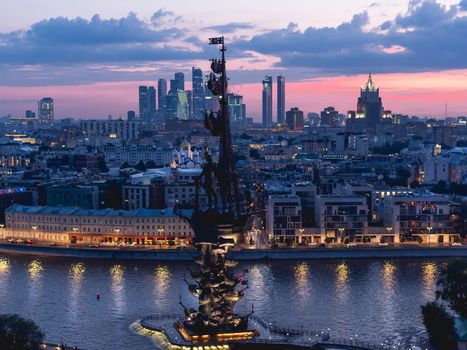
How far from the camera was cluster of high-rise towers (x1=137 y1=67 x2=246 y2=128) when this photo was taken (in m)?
111

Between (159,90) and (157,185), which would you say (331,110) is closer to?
(159,90)

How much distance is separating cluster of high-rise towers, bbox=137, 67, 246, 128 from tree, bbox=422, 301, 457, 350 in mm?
89358

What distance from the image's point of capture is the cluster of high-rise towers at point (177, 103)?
111 m

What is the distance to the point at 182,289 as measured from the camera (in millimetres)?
17250

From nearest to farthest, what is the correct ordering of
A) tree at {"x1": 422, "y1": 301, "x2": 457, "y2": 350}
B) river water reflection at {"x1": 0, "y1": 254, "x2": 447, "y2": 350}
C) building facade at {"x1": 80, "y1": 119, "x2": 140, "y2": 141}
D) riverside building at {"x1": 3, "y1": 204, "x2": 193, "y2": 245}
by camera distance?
tree at {"x1": 422, "y1": 301, "x2": 457, "y2": 350} → river water reflection at {"x1": 0, "y1": 254, "x2": 447, "y2": 350} → riverside building at {"x1": 3, "y1": 204, "x2": 193, "y2": 245} → building facade at {"x1": 80, "y1": 119, "x2": 140, "y2": 141}

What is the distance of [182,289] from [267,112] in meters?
107

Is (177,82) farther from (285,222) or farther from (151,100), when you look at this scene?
(285,222)

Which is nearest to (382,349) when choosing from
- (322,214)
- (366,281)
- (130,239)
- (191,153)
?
(366,281)

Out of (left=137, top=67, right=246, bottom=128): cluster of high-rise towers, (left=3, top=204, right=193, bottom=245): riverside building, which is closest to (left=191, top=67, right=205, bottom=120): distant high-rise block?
(left=137, top=67, right=246, bottom=128): cluster of high-rise towers

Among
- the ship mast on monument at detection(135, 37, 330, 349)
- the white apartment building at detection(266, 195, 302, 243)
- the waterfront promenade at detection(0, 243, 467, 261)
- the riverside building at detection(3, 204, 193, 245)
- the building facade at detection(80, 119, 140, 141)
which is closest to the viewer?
the ship mast on monument at detection(135, 37, 330, 349)

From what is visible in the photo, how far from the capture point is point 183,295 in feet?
54.3

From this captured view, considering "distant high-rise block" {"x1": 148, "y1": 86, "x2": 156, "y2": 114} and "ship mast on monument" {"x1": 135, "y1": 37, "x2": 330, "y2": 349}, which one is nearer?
"ship mast on monument" {"x1": 135, "y1": 37, "x2": 330, "y2": 349}

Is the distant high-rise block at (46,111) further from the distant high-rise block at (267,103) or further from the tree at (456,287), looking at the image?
the tree at (456,287)

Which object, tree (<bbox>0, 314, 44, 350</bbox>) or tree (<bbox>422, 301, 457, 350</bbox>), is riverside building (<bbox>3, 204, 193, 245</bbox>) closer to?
tree (<bbox>422, 301, 457, 350</bbox>)
